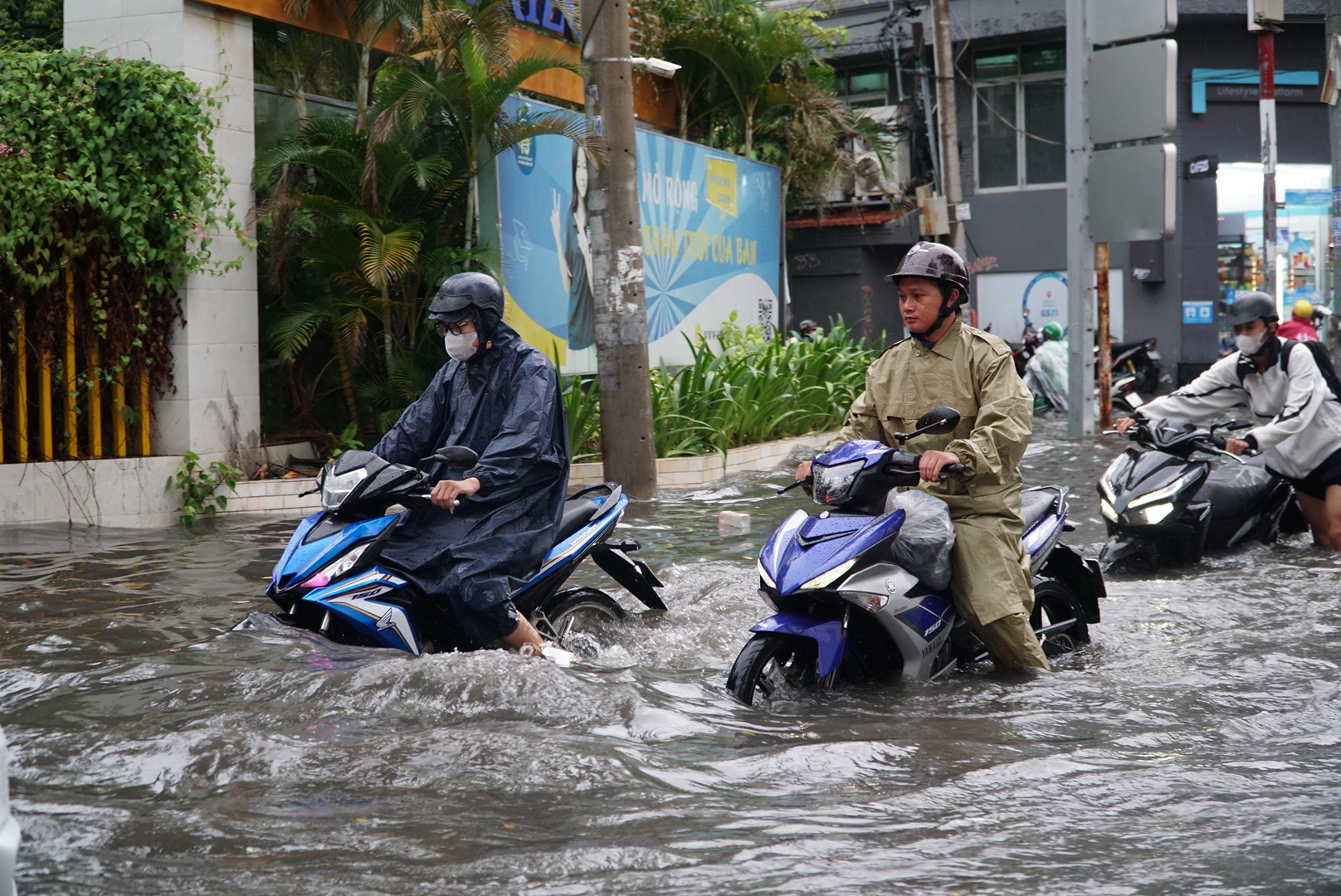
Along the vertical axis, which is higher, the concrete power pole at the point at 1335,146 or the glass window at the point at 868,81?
the glass window at the point at 868,81

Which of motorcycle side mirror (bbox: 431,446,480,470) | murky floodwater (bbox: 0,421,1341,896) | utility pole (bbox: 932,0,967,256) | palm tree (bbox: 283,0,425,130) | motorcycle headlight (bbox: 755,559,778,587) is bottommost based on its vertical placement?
murky floodwater (bbox: 0,421,1341,896)

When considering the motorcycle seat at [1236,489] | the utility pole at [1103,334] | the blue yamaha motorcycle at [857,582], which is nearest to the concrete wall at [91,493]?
the blue yamaha motorcycle at [857,582]

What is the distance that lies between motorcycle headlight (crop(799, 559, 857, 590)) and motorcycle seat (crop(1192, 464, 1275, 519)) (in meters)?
4.00

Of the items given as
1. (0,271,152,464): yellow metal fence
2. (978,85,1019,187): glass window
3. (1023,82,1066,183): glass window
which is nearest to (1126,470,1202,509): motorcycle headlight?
(0,271,152,464): yellow metal fence

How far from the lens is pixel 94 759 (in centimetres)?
398

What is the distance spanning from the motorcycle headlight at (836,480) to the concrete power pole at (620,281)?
221 inches

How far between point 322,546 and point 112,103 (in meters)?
5.33

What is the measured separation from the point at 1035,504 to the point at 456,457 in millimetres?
2398

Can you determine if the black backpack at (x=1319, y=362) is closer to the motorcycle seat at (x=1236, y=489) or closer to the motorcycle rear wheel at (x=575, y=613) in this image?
the motorcycle seat at (x=1236, y=489)

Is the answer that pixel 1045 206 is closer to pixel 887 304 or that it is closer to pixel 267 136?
pixel 887 304

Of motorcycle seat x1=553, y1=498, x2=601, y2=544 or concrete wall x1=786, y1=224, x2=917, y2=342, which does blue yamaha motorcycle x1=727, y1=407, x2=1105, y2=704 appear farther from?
concrete wall x1=786, y1=224, x2=917, y2=342

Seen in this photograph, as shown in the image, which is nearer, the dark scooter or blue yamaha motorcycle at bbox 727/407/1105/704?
blue yamaha motorcycle at bbox 727/407/1105/704

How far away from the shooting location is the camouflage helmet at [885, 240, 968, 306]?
482 cm

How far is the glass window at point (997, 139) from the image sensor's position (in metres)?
26.3
